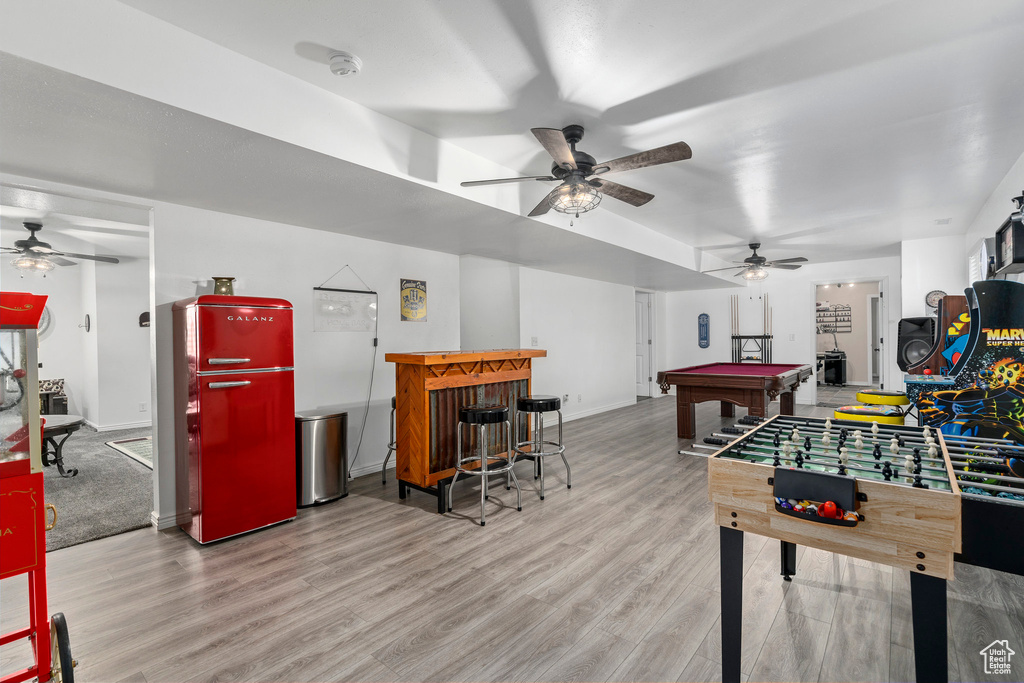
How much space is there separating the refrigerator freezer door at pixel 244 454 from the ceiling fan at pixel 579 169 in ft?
6.52

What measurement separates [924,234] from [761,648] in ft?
21.1

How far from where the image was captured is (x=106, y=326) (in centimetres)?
693

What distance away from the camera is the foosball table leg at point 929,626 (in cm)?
138

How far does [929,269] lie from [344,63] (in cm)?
744

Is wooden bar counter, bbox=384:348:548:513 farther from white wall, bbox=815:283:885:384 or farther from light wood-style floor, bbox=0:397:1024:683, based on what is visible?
white wall, bbox=815:283:885:384

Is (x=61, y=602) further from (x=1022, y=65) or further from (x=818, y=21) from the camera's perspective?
(x=1022, y=65)

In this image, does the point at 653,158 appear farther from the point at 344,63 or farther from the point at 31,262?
the point at 31,262

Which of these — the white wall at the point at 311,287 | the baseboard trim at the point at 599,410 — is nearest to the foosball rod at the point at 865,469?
the white wall at the point at 311,287

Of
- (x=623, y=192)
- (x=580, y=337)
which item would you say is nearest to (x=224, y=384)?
(x=623, y=192)

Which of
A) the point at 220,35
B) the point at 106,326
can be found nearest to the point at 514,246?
the point at 220,35

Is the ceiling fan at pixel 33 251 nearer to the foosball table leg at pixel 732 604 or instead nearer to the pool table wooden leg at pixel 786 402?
the foosball table leg at pixel 732 604

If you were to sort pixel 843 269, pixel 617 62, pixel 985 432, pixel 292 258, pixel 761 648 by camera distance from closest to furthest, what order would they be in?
pixel 761 648 → pixel 617 62 → pixel 985 432 → pixel 292 258 → pixel 843 269

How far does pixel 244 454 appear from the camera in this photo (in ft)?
10.5

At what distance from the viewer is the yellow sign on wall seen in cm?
498
